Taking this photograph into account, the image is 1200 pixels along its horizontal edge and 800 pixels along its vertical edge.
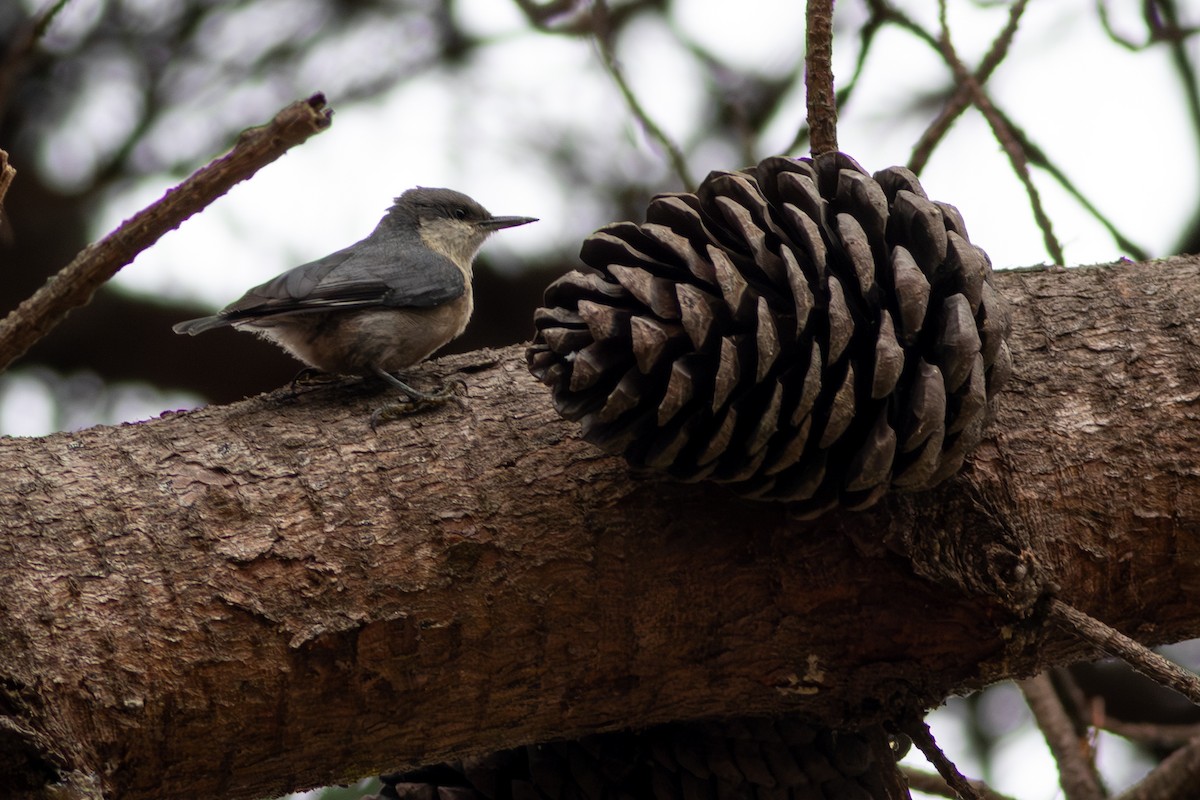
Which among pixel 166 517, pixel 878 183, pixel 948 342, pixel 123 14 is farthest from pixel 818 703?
pixel 123 14

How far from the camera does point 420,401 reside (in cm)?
175

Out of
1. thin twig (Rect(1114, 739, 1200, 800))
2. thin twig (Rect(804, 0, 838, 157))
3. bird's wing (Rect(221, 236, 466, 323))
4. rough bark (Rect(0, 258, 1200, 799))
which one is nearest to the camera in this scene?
rough bark (Rect(0, 258, 1200, 799))

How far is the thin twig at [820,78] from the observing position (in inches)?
70.6

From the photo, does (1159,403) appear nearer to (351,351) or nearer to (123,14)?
(351,351)

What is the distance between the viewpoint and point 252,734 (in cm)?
148

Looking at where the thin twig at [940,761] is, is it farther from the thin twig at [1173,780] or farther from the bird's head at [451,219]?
the bird's head at [451,219]

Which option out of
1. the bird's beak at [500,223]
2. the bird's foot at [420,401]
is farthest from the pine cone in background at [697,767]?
the bird's beak at [500,223]

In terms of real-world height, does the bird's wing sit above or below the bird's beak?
below

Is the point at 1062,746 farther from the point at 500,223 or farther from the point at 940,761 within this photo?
the point at 500,223

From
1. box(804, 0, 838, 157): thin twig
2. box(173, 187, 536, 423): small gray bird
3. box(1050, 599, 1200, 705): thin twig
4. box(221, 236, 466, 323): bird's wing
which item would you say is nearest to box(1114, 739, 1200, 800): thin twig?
box(1050, 599, 1200, 705): thin twig

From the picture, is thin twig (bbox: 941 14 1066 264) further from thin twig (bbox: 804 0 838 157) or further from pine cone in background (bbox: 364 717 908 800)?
pine cone in background (bbox: 364 717 908 800)

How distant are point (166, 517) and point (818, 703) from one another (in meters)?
0.86

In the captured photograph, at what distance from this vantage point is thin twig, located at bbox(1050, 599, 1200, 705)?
127 centimetres

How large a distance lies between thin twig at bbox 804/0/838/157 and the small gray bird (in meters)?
0.82
